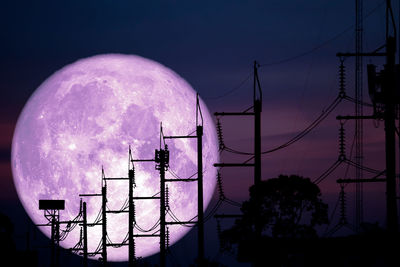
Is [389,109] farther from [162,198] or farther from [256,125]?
[162,198]

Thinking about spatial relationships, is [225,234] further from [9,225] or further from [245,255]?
[245,255]

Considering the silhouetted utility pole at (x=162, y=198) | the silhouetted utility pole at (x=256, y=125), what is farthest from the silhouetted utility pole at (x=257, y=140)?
the silhouetted utility pole at (x=162, y=198)

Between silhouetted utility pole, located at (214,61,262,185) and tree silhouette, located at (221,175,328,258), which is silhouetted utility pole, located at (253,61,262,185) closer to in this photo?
silhouetted utility pole, located at (214,61,262,185)

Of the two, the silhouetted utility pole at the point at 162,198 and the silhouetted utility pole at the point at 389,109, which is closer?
the silhouetted utility pole at the point at 389,109

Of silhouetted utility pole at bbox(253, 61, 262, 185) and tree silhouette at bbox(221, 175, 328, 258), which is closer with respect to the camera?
silhouetted utility pole at bbox(253, 61, 262, 185)

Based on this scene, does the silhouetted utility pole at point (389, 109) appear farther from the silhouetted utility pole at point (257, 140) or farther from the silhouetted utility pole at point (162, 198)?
the silhouetted utility pole at point (162, 198)

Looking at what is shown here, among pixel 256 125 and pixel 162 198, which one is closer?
pixel 256 125

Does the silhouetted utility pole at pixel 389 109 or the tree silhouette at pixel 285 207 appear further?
the tree silhouette at pixel 285 207

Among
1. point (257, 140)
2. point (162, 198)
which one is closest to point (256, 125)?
point (257, 140)

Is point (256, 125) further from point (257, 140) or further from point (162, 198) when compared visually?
point (162, 198)

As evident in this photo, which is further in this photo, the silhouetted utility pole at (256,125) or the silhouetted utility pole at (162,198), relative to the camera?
the silhouetted utility pole at (162,198)

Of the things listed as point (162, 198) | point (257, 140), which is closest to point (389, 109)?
point (257, 140)

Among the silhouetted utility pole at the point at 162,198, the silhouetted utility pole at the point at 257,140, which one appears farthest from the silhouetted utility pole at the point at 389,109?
the silhouetted utility pole at the point at 162,198

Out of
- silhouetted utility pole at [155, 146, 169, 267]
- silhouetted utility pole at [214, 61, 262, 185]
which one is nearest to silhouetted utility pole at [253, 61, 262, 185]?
silhouetted utility pole at [214, 61, 262, 185]
